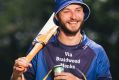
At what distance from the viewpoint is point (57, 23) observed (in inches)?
281

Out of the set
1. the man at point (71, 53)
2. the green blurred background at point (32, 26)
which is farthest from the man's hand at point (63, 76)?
the green blurred background at point (32, 26)

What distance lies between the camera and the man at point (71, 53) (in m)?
6.92

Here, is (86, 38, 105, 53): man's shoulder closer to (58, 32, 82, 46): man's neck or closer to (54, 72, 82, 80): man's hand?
(58, 32, 82, 46): man's neck

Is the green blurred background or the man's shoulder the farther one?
the green blurred background

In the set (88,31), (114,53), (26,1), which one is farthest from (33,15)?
(114,53)

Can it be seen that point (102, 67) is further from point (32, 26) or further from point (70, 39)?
point (32, 26)

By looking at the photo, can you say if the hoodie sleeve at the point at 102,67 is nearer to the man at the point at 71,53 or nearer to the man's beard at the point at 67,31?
the man at the point at 71,53

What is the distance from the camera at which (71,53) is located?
700cm

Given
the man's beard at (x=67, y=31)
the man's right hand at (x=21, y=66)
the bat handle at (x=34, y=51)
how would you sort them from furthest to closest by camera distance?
the man's beard at (x=67, y=31) → the bat handle at (x=34, y=51) → the man's right hand at (x=21, y=66)

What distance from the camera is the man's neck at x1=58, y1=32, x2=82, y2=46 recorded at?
699 cm

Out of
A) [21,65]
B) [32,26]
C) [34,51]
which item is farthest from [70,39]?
[32,26]

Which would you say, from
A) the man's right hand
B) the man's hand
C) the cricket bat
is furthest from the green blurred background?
the man's right hand

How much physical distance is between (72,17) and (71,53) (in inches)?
14.9

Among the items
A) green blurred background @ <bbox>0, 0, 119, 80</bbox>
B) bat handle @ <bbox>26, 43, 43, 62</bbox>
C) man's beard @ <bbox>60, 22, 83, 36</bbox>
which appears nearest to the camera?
bat handle @ <bbox>26, 43, 43, 62</bbox>
